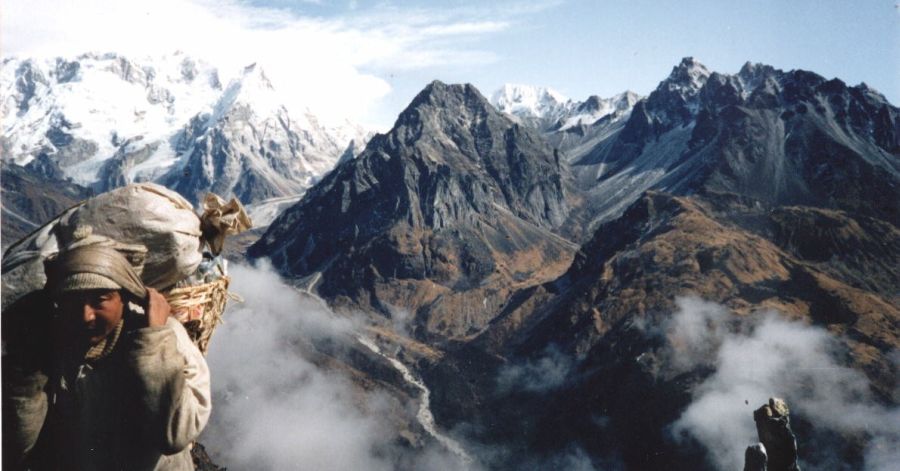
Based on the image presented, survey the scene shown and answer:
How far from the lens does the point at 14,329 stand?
12.3ft

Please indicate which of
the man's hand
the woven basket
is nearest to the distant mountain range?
the woven basket

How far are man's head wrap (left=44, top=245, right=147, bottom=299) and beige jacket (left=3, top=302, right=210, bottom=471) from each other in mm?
337

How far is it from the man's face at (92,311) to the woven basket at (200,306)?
28.7 inches

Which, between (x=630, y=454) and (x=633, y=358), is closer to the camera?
(x=630, y=454)

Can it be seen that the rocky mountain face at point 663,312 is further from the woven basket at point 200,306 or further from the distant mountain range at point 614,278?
the woven basket at point 200,306

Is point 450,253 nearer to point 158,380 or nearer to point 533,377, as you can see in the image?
point 533,377

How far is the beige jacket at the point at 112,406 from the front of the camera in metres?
3.86

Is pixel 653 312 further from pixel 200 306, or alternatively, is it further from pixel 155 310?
pixel 155 310

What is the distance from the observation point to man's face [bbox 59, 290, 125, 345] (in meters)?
3.73

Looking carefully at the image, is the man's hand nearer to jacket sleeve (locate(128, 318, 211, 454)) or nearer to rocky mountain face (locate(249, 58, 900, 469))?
jacket sleeve (locate(128, 318, 211, 454))

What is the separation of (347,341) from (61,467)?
128 meters

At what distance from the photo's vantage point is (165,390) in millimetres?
3914

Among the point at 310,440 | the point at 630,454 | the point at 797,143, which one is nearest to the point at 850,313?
the point at 630,454

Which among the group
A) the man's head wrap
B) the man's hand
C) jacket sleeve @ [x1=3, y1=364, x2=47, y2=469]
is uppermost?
the man's head wrap
